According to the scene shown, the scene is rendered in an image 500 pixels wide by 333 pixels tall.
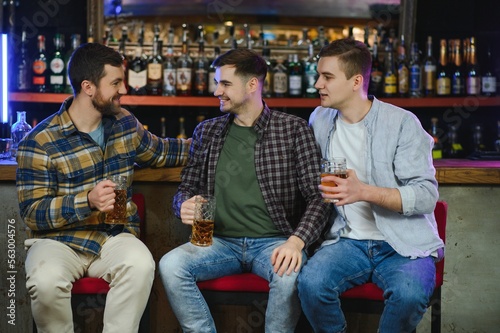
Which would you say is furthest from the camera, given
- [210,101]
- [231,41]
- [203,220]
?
[231,41]

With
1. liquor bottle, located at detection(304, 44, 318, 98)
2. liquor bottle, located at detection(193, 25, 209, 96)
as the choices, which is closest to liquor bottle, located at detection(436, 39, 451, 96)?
liquor bottle, located at detection(304, 44, 318, 98)

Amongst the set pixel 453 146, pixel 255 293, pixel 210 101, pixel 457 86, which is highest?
pixel 457 86

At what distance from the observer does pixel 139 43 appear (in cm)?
453

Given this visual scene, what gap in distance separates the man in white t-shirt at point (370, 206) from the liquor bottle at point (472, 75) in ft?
6.02

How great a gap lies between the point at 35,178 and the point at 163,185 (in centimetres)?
59

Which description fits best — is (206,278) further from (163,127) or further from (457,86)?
(457,86)

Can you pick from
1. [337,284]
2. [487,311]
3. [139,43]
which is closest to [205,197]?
[337,284]

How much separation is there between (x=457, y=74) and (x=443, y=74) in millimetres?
82

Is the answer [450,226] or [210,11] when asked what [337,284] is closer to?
[450,226]

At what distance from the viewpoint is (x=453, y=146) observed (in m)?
4.51

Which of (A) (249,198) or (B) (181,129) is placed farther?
(B) (181,129)

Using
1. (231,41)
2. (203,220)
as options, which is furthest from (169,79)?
(203,220)

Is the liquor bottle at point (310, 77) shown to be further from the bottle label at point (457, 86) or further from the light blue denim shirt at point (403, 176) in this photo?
the light blue denim shirt at point (403, 176)

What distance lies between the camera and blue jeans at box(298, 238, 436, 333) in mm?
2352
